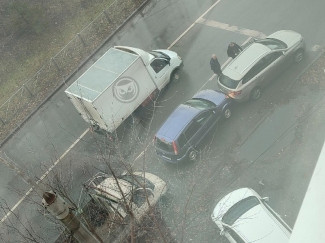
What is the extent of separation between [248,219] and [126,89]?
7.48 meters

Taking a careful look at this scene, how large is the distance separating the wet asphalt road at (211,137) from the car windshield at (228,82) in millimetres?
1113

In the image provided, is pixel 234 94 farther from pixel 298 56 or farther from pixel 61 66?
pixel 61 66

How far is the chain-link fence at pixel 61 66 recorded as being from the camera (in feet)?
71.7

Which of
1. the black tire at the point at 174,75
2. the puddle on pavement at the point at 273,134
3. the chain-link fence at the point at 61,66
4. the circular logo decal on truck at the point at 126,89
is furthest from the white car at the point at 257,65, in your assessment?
the chain-link fence at the point at 61,66

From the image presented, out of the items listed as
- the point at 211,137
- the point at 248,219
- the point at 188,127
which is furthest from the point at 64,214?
the point at 211,137

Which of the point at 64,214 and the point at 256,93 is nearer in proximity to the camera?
the point at 64,214

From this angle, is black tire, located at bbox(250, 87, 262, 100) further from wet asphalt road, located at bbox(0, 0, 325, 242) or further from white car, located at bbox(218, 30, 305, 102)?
wet asphalt road, located at bbox(0, 0, 325, 242)

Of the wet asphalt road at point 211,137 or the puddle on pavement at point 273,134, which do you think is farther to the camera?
the puddle on pavement at point 273,134

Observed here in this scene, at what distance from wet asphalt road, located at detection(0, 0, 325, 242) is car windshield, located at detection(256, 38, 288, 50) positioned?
3.93ft

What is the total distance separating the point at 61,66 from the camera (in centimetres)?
2292

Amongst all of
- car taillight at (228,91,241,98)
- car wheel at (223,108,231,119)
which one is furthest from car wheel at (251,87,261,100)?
car wheel at (223,108,231,119)

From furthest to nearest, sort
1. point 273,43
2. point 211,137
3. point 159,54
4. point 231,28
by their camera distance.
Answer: point 231,28 < point 159,54 < point 273,43 < point 211,137

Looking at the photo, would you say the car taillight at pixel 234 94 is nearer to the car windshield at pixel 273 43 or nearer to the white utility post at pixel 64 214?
the car windshield at pixel 273 43

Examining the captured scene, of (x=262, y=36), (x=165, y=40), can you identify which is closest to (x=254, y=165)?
(x=262, y=36)
